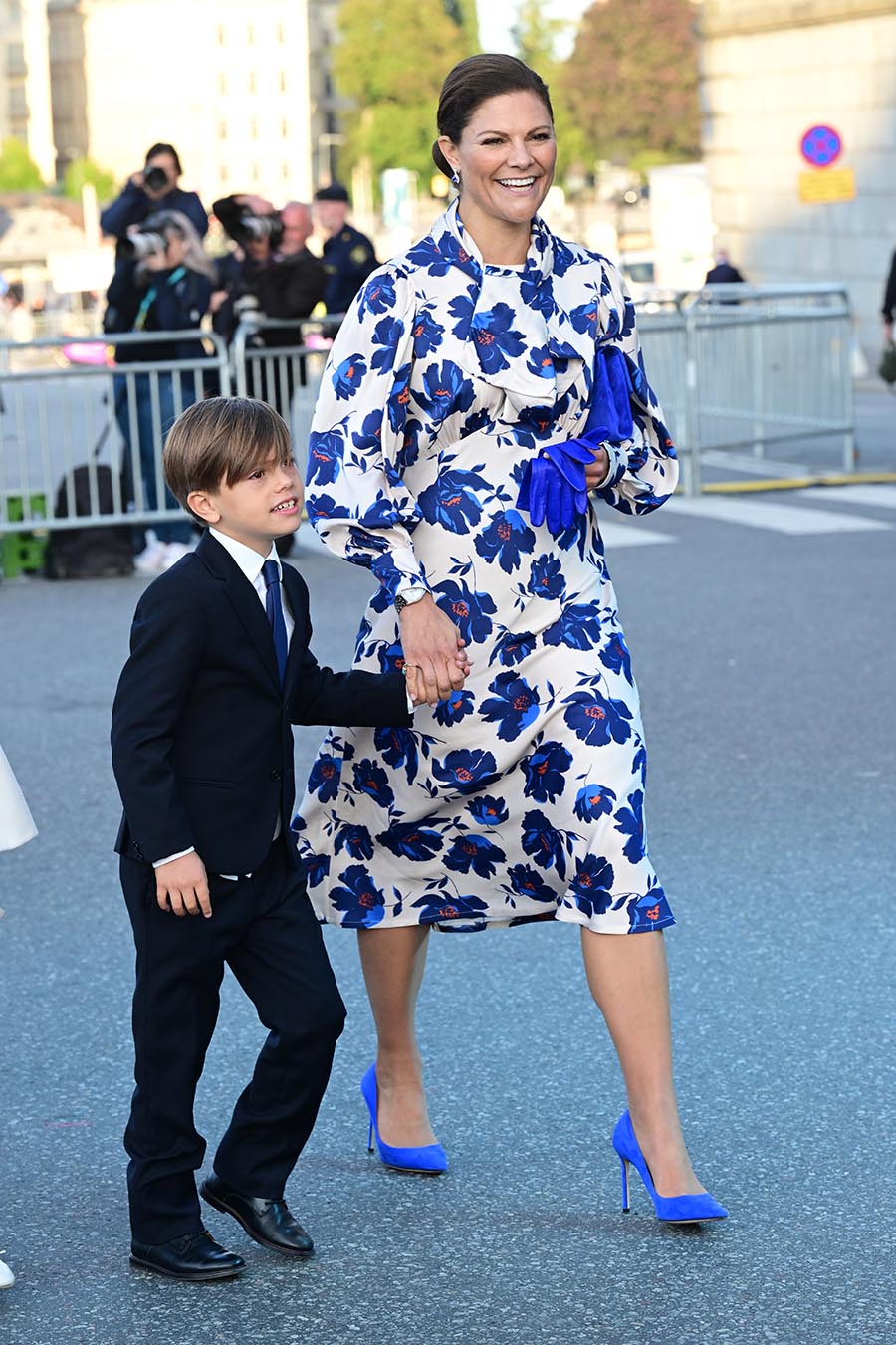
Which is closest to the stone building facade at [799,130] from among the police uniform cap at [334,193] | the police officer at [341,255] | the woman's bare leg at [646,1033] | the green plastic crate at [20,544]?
the police uniform cap at [334,193]

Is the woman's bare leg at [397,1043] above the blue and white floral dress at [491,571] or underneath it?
underneath

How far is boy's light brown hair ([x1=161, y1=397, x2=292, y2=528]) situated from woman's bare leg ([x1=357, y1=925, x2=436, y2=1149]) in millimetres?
892

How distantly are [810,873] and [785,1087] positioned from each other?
167 cm

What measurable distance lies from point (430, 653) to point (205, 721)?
15.7 inches

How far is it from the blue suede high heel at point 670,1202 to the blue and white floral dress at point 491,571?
0.36 m

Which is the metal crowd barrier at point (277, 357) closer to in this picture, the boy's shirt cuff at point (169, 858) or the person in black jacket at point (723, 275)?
the boy's shirt cuff at point (169, 858)

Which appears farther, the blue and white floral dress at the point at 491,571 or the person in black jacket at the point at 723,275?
the person in black jacket at the point at 723,275

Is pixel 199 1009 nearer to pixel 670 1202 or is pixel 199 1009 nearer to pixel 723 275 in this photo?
pixel 670 1202

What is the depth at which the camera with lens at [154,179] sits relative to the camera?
1334cm

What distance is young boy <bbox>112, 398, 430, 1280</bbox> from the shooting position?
3520 millimetres

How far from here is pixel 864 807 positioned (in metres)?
6.81

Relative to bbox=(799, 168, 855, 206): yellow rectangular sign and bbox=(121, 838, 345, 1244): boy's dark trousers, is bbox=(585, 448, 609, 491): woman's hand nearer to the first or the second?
bbox=(121, 838, 345, 1244): boy's dark trousers

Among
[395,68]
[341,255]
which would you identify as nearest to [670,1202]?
[341,255]

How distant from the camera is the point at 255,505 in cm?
363
